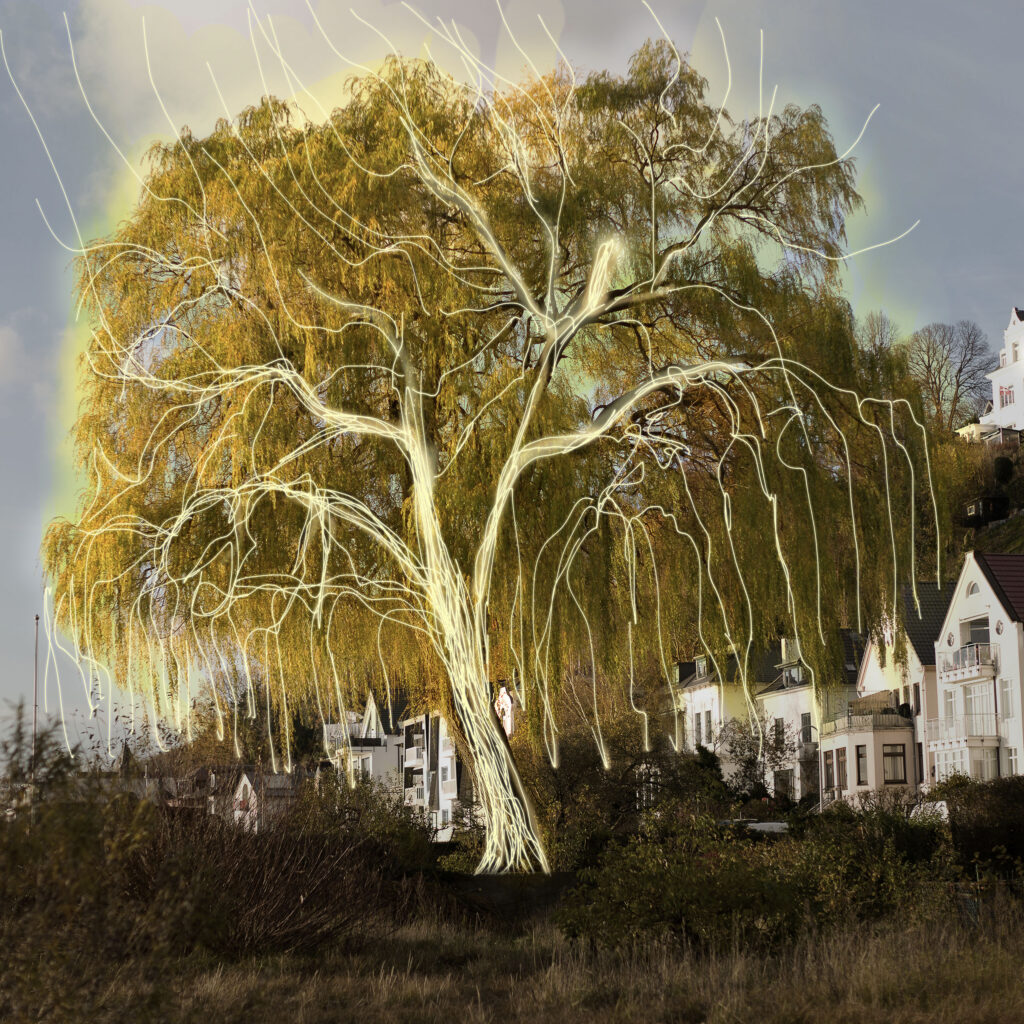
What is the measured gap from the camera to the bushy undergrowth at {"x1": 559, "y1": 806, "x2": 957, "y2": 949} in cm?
1099

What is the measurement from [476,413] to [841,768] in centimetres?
4006

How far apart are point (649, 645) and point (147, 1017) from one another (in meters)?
10.9

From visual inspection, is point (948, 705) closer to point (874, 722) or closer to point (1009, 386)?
point (874, 722)

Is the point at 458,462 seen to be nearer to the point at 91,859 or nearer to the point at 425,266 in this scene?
the point at 425,266

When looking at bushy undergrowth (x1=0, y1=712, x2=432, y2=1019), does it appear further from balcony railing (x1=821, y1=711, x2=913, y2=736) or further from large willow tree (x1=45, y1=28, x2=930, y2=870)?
balcony railing (x1=821, y1=711, x2=913, y2=736)

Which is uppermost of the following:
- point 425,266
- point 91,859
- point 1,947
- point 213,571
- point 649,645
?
point 425,266

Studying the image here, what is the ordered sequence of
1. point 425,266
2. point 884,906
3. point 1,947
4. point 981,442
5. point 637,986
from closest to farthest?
point 1,947
point 637,986
point 884,906
point 425,266
point 981,442

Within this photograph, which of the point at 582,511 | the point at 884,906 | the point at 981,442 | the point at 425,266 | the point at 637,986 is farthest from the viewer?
the point at 981,442

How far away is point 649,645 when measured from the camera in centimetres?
1742

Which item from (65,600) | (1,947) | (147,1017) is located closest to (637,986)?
(147,1017)

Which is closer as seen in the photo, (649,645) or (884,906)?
(884,906)

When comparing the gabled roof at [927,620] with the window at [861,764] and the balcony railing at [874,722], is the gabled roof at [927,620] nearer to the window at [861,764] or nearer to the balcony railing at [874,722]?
the balcony railing at [874,722]

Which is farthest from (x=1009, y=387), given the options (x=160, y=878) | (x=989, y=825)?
(x=160, y=878)

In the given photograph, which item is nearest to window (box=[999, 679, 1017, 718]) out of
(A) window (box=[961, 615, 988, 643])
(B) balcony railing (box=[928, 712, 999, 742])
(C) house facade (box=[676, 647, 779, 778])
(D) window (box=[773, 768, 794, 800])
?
(B) balcony railing (box=[928, 712, 999, 742])
